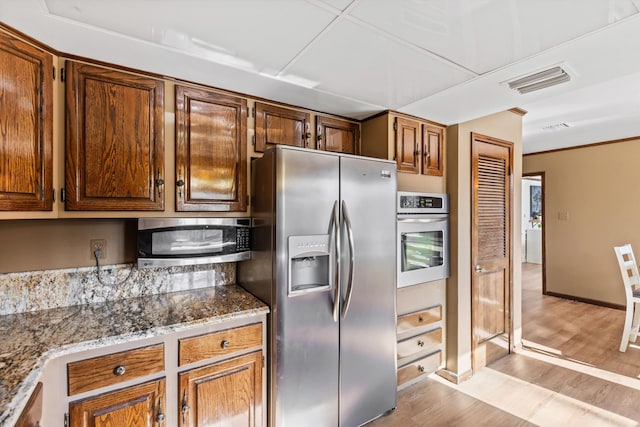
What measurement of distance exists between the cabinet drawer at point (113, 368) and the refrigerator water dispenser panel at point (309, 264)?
0.72 metres

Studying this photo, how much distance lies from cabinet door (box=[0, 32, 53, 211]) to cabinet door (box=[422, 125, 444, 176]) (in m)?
2.46

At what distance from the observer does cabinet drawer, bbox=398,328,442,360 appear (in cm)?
241

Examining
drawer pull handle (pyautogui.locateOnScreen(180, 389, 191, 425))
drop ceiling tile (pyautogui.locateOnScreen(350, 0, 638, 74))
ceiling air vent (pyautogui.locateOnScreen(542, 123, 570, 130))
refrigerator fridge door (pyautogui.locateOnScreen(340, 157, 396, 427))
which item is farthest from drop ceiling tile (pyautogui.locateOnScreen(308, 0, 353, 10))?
ceiling air vent (pyautogui.locateOnScreen(542, 123, 570, 130))

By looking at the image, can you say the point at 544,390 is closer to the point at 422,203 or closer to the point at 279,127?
the point at 422,203

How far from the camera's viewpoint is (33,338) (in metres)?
1.32

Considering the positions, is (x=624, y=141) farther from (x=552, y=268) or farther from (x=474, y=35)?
(x=474, y=35)

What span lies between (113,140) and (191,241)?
69 centimetres

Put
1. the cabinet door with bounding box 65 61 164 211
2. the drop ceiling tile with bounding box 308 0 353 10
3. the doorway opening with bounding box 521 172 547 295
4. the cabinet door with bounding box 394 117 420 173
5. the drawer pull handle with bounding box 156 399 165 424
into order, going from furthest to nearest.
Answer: the doorway opening with bounding box 521 172 547 295 < the cabinet door with bounding box 394 117 420 173 < the cabinet door with bounding box 65 61 164 211 < the drawer pull handle with bounding box 156 399 165 424 < the drop ceiling tile with bounding box 308 0 353 10

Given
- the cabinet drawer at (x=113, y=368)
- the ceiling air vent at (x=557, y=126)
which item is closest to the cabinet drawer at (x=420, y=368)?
the cabinet drawer at (x=113, y=368)

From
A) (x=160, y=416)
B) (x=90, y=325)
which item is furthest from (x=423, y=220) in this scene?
Result: (x=90, y=325)

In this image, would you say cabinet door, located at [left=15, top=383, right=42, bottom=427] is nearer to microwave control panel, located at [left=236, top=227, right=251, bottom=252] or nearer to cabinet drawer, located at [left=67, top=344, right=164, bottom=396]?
cabinet drawer, located at [left=67, top=344, right=164, bottom=396]

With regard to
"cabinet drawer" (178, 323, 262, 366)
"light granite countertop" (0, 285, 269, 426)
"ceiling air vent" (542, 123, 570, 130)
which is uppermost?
"ceiling air vent" (542, 123, 570, 130)

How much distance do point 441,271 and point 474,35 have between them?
1810mm

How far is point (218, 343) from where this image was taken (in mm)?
1610
